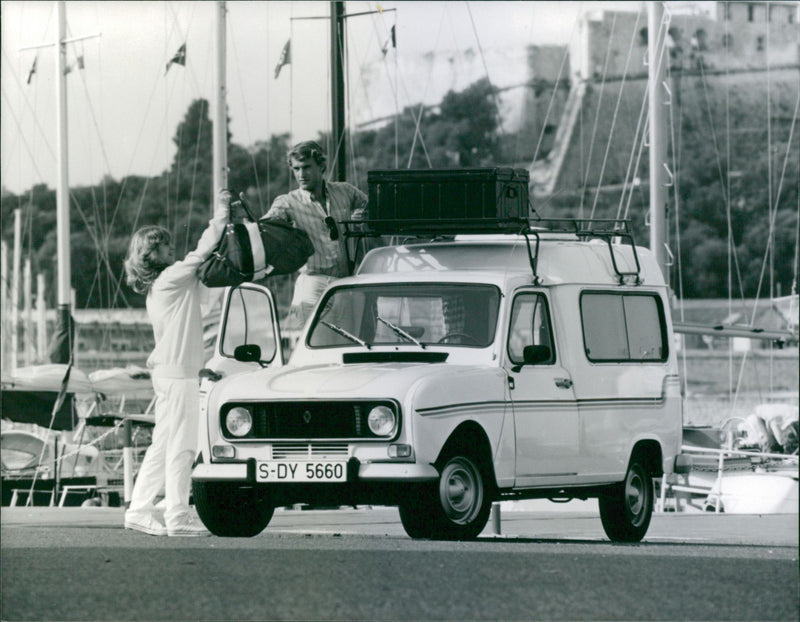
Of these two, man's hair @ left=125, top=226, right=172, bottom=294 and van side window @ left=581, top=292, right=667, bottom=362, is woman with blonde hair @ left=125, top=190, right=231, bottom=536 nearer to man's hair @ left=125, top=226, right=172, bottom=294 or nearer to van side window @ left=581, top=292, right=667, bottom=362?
man's hair @ left=125, top=226, right=172, bottom=294

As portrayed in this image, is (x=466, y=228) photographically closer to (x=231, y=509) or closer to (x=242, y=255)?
(x=242, y=255)

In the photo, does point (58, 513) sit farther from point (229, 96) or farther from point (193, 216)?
point (193, 216)

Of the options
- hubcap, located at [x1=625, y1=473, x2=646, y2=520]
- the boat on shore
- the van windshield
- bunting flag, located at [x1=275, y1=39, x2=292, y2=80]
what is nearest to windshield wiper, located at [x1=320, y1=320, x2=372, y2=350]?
the van windshield

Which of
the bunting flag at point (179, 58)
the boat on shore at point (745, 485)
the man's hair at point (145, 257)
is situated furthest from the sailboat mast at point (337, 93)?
the bunting flag at point (179, 58)

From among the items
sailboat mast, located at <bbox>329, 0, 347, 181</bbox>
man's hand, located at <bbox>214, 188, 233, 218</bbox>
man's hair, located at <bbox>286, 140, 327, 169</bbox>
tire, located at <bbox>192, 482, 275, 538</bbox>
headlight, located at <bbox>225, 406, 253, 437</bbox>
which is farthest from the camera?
sailboat mast, located at <bbox>329, 0, 347, 181</bbox>

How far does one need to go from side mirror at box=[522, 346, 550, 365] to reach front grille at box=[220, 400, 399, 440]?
1285mm

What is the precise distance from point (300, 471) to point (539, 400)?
1.74 metres

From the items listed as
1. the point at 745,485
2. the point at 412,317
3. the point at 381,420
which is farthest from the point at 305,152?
the point at 745,485

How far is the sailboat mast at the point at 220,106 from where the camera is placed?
23.1 metres

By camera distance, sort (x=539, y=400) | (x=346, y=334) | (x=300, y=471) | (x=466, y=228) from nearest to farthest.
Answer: (x=300, y=471) < (x=539, y=400) < (x=466, y=228) < (x=346, y=334)

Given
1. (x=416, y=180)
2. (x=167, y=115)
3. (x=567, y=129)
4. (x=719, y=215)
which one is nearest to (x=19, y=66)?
(x=167, y=115)

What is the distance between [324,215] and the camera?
467 inches

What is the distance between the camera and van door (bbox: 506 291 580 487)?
11.1 m

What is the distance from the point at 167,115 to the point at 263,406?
16181 millimetres
